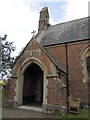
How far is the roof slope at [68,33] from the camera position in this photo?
17664mm

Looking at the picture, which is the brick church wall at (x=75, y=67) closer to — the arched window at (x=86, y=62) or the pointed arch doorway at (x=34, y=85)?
the arched window at (x=86, y=62)

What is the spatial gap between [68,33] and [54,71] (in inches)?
314

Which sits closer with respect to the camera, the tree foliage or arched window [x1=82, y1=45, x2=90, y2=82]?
arched window [x1=82, y1=45, x2=90, y2=82]

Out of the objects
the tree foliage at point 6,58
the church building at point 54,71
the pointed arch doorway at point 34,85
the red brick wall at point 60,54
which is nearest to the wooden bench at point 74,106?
the church building at point 54,71

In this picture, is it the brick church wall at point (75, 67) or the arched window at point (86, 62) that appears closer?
the brick church wall at point (75, 67)

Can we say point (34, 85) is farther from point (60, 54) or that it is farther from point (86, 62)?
point (86, 62)

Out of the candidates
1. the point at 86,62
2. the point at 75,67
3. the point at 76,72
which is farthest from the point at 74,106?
the point at 86,62

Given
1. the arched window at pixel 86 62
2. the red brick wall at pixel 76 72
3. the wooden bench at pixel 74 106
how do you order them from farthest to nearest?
the arched window at pixel 86 62 < the red brick wall at pixel 76 72 < the wooden bench at pixel 74 106

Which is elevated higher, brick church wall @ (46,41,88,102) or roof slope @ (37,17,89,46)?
roof slope @ (37,17,89,46)

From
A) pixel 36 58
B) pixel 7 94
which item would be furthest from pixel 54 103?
pixel 7 94

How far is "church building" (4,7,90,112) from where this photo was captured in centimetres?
1269

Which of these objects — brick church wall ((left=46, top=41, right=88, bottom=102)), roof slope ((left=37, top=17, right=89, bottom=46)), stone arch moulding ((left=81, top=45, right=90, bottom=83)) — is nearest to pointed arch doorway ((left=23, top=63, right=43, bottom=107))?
brick church wall ((left=46, top=41, right=88, bottom=102))

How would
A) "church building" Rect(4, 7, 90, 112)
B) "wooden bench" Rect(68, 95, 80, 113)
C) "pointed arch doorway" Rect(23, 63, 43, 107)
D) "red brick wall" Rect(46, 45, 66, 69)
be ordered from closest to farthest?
"wooden bench" Rect(68, 95, 80, 113), "church building" Rect(4, 7, 90, 112), "red brick wall" Rect(46, 45, 66, 69), "pointed arch doorway" Rect(23, 63, 43, 107)

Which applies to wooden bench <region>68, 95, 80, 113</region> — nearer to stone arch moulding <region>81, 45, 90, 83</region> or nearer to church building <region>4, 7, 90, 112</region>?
church building <region>4, 7, 90, 112</region>
